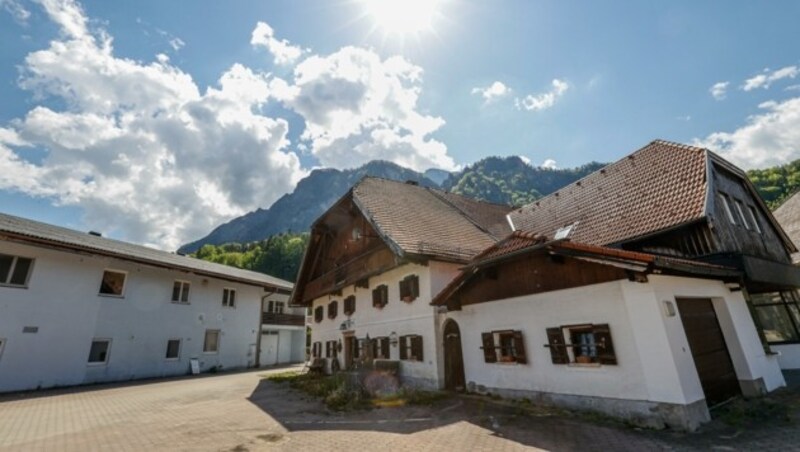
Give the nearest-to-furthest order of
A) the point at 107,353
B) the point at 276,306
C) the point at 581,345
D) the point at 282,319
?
the point at 581,345 < the point at 107,353 < the point at 282,319 < the point at 276,306

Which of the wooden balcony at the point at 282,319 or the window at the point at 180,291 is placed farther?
the wooden balcony at the point at 282,319

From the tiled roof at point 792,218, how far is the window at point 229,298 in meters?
33.2

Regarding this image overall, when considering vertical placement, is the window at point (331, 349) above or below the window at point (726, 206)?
below

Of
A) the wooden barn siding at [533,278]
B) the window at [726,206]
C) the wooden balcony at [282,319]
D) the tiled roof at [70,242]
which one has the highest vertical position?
the tiled roof at [70,242]

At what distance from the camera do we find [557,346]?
9422 millimetres

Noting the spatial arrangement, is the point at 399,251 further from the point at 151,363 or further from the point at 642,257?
the point at 151,363

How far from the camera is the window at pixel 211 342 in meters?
24.6

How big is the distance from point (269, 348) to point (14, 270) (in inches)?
746

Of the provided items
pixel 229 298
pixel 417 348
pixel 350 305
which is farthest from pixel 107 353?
pixel 417 348

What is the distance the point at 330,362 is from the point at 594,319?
55.4 feet

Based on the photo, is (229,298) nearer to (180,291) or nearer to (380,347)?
(180,291)

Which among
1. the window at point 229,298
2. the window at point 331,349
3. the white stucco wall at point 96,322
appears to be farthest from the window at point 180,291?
the window at point 331,349

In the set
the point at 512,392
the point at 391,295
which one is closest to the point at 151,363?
the point at 391,295

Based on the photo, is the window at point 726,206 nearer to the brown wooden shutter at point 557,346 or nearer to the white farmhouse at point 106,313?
the brown wooden shutter at point 557,346
